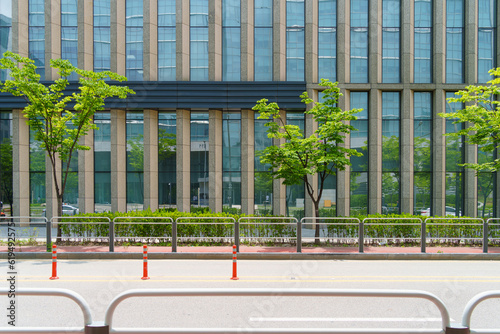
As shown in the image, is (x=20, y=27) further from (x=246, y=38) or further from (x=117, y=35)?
(x=246, y=38)

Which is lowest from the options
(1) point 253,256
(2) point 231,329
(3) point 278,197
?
(1) point 253,256

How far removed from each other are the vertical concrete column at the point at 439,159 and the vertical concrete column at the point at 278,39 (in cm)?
929

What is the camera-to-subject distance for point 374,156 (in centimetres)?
1894

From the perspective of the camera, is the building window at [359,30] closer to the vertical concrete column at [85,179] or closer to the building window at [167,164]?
the building window at [167,164]

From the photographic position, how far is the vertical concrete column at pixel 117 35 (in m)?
18.8

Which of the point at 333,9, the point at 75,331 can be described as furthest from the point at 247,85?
the point at 75,331

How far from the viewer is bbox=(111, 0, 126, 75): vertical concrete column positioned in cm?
1881

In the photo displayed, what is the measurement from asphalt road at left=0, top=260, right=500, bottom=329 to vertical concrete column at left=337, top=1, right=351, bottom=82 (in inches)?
464

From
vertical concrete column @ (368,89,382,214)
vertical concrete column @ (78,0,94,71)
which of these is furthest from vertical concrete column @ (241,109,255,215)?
vertical concrete column @ (78,0,94,71)

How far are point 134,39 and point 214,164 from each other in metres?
8.69

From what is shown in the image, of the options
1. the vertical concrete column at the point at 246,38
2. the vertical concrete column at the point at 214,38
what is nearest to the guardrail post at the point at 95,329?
the vertical concrete column at the point at 214,38

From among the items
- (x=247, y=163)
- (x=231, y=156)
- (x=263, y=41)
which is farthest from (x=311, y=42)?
(x=231, y=156)

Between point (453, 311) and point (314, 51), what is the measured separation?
15798 millimetres

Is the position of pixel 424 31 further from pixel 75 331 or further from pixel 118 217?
pixel 75 331
